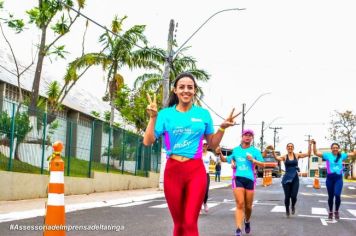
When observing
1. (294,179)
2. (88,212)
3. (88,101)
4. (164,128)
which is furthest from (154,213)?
(88,101)

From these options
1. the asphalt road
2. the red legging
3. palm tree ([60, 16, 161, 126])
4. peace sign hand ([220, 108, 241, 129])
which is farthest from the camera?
palm tree ([60, 16, 161, 126])

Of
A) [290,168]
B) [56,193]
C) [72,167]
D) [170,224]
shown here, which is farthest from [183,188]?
[72,167]

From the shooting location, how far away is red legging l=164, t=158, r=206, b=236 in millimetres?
5395

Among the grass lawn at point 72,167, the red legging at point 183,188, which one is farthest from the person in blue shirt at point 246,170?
the grass lawn at point 72,167

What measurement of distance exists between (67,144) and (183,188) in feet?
48.7

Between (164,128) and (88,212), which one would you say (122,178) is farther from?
(164,128)

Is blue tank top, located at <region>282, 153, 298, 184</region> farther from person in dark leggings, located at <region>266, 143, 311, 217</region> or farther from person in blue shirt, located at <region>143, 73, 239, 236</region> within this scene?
person in blue shirt, located at <region>143, 73, 239, 236</region>

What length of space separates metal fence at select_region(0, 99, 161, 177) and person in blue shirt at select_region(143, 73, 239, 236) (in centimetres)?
1056

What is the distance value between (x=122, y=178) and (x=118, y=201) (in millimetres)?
7820

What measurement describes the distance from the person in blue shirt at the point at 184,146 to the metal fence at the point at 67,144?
34.6ft

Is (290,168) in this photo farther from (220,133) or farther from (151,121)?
(151,121)

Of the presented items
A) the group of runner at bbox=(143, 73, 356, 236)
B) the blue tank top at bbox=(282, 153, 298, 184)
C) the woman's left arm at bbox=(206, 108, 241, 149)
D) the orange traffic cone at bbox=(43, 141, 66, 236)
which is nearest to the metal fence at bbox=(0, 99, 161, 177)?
the blue tank top at bbox=(282, 153, 298, 184)

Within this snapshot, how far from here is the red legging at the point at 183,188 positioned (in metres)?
5.39

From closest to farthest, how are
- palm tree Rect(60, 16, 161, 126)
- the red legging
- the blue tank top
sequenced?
the red legging
the blue tank top
palm tree Rect(60, 16, 161, 126)
